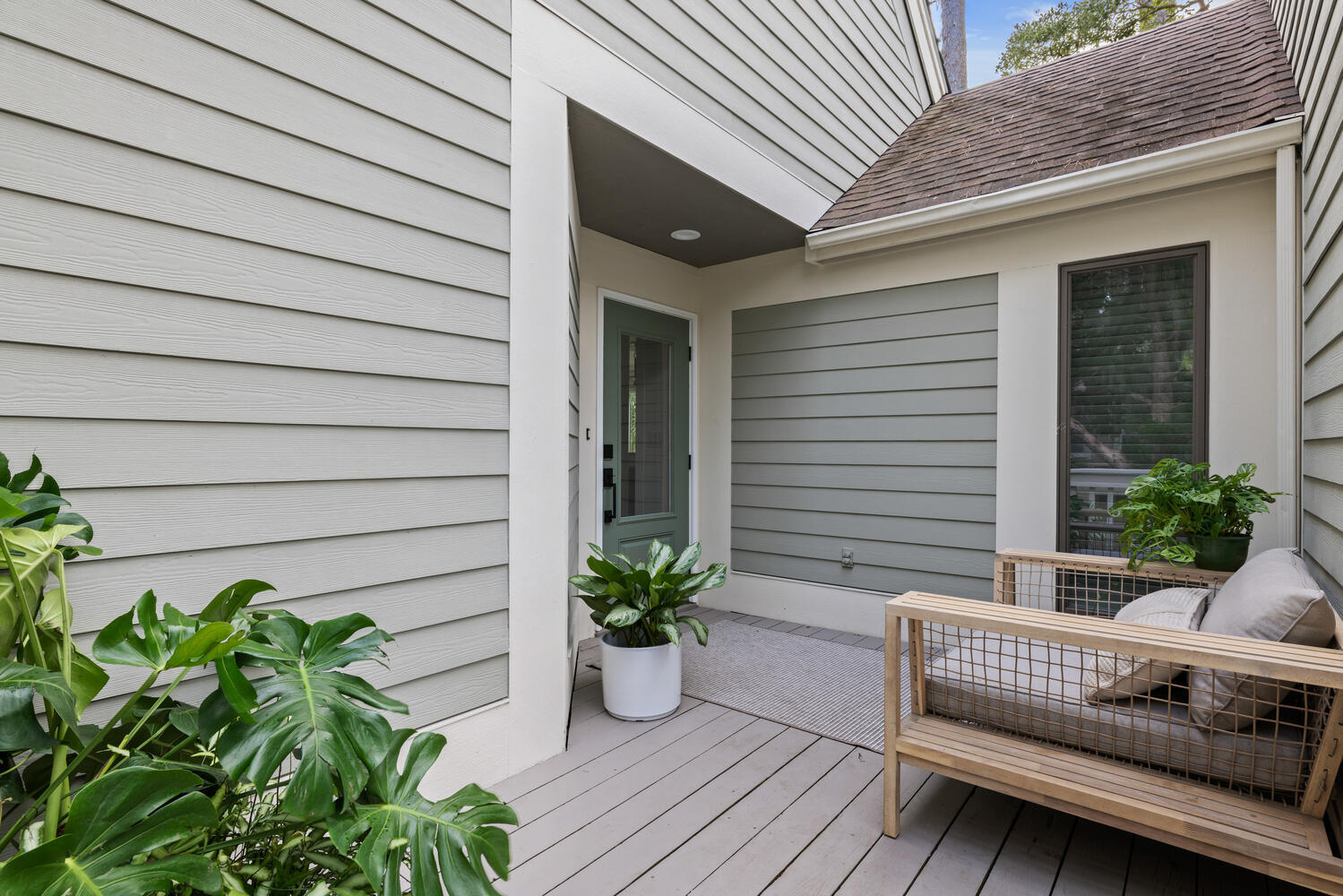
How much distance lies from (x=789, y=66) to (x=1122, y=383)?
8.02 feet

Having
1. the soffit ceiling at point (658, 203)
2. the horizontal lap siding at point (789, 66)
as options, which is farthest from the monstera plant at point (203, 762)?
the horizontal lap siding at point (789, 66)

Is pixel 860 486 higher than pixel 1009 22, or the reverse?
pixel 1009 22

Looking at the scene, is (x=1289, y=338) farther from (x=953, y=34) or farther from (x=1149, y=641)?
(x=953, y=34)

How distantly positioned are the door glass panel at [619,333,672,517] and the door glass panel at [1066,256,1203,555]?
2.39 metres

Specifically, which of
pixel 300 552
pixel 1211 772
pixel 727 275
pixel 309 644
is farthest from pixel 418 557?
pixel 727 275

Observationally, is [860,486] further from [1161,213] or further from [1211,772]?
[1211,772]

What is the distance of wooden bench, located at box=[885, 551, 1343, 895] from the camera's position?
1.40 meters

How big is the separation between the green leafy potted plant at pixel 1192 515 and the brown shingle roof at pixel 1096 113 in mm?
1526

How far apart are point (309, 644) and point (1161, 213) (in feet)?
12.5

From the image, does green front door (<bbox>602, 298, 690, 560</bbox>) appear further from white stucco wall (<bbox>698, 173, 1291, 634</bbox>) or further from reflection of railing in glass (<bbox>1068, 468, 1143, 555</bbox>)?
reflection of railing in glass (<bbox>1068, 468, 1143, 555</bbox>)

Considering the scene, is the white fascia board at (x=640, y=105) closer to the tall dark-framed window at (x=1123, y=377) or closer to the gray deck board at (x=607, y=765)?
the tall dark-framed window at (x=1123, y=377)

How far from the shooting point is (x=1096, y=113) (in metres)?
3.58

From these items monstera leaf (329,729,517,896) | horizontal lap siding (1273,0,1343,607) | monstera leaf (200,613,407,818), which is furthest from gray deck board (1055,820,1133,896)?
monstera leaf (200,613,407,818)

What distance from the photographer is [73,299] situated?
143cm
